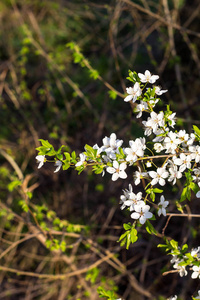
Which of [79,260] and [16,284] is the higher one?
[79,260]

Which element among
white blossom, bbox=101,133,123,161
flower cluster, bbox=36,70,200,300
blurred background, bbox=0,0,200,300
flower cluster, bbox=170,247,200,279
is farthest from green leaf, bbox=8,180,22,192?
flower cluster, bbox=170,247,200,279

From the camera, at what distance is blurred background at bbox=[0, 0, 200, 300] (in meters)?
3.32

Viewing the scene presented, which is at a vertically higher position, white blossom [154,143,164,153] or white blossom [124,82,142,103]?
white blossom [124,82,142,103]

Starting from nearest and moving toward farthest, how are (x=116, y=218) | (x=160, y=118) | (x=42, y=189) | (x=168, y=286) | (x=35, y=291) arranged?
(x=160, y=118) → (x=168, y=286) → (x=35, y=291) → (x=116, y=218) → (x=42, y=189)

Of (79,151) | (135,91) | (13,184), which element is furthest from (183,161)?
(79,151)

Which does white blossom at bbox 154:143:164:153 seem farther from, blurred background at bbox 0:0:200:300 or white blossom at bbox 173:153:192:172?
blurred background at bbox 0:0:200:300

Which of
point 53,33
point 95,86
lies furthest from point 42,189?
point 53,33

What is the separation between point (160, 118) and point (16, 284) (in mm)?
3306

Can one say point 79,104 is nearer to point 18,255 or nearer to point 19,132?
point 19,132

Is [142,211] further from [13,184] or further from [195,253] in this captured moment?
[13,184]

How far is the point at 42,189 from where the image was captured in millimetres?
4828

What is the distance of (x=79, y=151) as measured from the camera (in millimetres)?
4449

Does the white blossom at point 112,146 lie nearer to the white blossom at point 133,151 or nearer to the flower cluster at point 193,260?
the white blossom at point 133,151

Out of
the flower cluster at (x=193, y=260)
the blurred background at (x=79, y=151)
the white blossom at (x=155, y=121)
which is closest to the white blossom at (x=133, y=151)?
the white blossom at (x=155, y=121)
